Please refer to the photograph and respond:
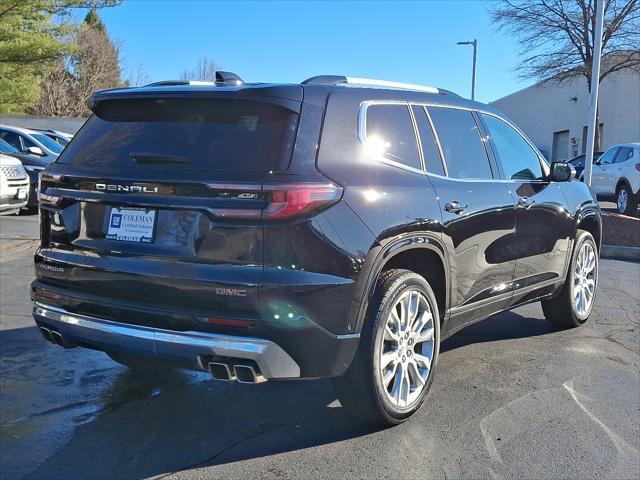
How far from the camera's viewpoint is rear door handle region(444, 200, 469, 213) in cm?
401

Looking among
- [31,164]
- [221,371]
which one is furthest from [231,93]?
→ [31,164]

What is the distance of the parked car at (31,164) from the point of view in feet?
42.2

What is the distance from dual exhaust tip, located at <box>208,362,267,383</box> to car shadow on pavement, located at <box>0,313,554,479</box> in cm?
50

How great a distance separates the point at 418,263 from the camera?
4.00 meters

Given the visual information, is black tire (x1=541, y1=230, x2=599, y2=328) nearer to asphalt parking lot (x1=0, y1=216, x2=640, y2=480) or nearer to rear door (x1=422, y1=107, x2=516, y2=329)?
asphalt parking lot (x1=0, y1=216, x2=640, y2=480)

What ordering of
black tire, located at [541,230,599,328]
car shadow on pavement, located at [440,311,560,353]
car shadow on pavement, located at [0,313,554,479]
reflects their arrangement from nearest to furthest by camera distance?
car shadow on pavement, located at [0,313,554,479] → car shadow on pavement, located at [440,311,560,353] → black tire, located at [541,230,599,328]

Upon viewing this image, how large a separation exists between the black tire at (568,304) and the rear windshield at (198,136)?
11.5 feet

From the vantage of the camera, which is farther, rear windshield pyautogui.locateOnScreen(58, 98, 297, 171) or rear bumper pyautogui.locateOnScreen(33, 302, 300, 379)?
rear windshield pyautogui.locateOnScreen(58, 98, 297, 171)

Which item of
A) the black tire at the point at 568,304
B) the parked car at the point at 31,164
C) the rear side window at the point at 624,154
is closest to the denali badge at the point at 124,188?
the black tire at the point at 568,304

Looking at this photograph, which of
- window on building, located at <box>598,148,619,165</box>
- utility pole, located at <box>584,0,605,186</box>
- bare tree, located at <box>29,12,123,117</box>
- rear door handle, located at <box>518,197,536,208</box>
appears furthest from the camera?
bare tree, located at <box>29,12,123,117</box>

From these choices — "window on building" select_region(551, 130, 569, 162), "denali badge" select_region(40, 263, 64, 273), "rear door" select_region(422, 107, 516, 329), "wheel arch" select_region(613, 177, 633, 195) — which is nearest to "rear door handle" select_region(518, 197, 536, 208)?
"rear door" select_region(422, 107, 516, 329)

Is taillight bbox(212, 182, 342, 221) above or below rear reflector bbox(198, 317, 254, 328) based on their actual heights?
above

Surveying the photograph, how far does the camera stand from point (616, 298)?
723cm

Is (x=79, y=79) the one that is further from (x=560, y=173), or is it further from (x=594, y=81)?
(x=560, y=173)
